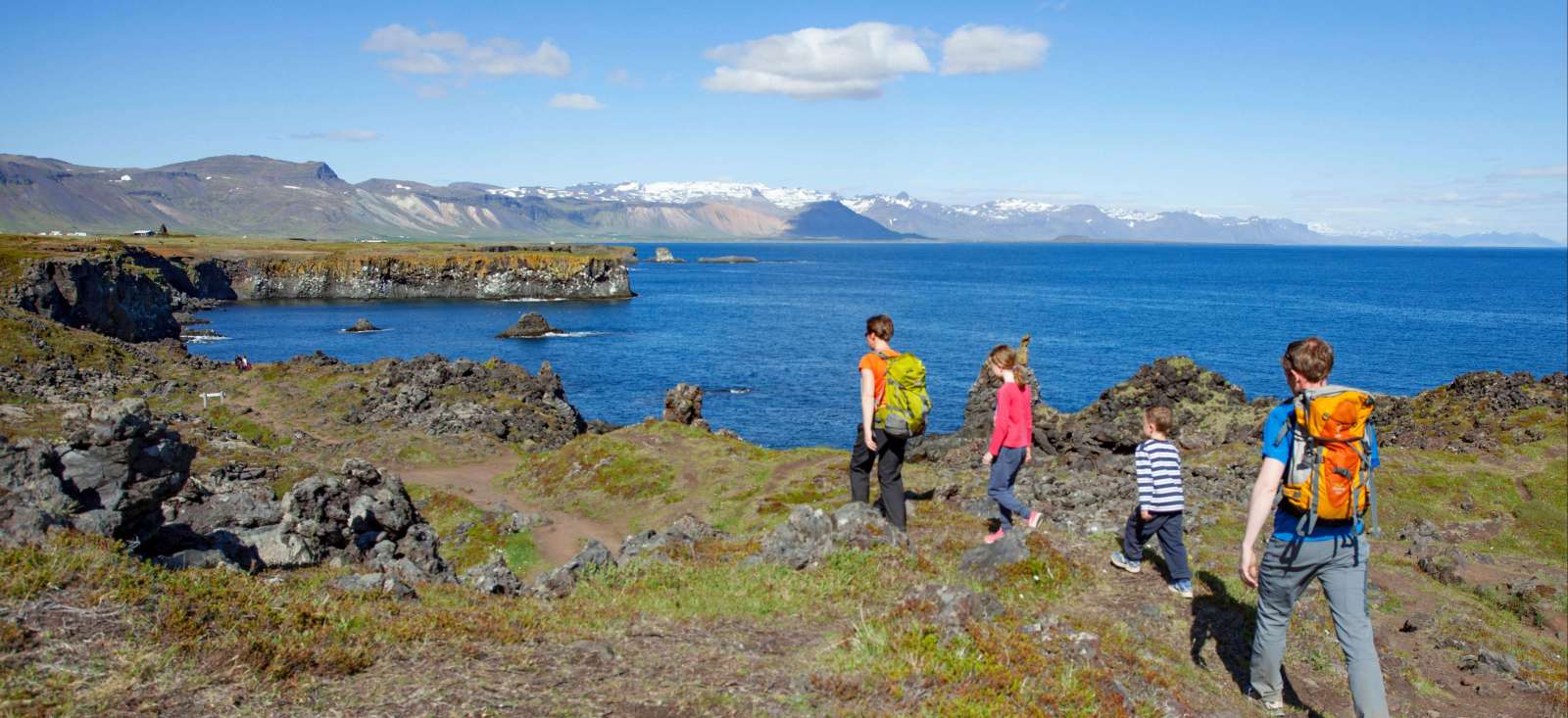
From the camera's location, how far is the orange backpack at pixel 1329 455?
27.8 ft

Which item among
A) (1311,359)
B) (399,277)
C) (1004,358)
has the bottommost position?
(399,277)

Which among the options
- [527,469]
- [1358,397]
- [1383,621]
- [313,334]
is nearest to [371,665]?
[1358,397]

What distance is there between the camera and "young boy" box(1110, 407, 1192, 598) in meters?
13.1

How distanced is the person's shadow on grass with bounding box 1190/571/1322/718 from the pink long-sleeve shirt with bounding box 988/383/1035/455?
3.51 m

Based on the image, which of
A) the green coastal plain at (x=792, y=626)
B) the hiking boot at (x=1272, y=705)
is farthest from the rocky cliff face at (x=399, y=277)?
the hiking boot at (x=1272, y=705)

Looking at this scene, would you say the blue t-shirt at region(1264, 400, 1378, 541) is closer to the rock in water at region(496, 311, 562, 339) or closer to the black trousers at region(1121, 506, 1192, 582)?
the black trousers at region(1121, 506, 1192, 582)

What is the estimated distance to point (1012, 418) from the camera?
14867mm

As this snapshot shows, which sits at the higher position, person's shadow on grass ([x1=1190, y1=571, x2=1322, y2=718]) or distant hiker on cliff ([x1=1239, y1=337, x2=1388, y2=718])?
distant hiker on cliff ([x1=1239, y1=337, x2=1388, y2=718])

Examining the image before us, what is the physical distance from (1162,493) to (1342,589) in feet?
13.4

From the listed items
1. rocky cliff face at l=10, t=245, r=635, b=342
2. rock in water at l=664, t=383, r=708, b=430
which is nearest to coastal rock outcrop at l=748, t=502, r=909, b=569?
rock in water at l=664, t=383, r=708, b=430

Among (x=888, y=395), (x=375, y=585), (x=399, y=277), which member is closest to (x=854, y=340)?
(x=888, y=395)

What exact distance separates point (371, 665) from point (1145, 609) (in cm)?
1021

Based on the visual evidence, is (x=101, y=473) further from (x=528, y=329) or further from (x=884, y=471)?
(x=528, y=329)

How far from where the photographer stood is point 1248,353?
100 m
